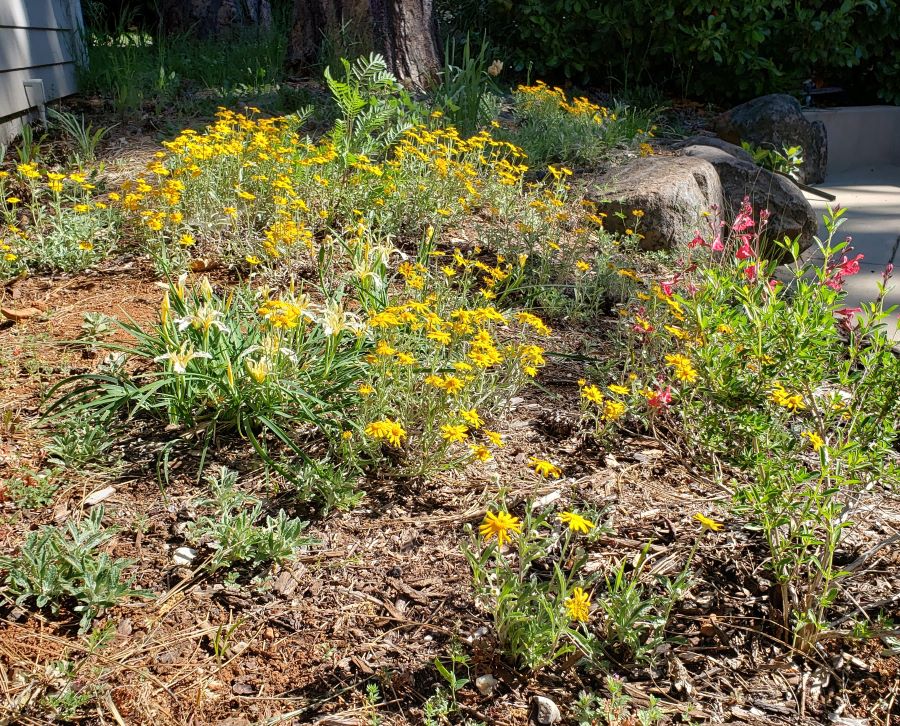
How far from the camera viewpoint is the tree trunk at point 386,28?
21.5ft

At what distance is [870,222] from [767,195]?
1.41 metres

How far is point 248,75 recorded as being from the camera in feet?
21.9

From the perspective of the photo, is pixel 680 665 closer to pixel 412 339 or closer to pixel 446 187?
pixel 412 339

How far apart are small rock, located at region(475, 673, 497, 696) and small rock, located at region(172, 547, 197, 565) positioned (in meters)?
0.91

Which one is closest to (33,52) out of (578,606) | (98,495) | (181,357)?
(181,357)

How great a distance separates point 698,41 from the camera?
8562 mm

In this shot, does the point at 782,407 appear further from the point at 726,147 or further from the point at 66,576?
the point at 726,147

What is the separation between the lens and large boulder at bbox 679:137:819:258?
218 inches

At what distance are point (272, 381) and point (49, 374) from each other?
1.02 m

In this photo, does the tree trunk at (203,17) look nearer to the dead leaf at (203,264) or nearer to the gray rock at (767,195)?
the gray rock at (767,195)

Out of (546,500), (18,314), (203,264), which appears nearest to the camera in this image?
(546,500)

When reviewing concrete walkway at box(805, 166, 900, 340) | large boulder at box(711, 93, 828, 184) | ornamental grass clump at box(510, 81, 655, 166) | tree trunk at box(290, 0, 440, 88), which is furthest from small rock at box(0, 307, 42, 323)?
large boulder at box(711, 93, 828, 184)

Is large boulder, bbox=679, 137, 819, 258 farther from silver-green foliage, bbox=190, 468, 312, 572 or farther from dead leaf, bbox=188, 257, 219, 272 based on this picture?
silver-green foliage, bbox=190, 468, 312, 572

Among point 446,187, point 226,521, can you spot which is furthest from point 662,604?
point 446,187
